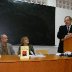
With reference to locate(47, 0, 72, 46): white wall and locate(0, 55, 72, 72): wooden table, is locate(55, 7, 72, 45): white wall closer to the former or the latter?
locate(47, 0, 72, 46): white wall

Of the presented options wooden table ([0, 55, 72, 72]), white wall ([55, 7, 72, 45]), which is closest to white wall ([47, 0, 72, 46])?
white wall ([55, 7, 72, 45])

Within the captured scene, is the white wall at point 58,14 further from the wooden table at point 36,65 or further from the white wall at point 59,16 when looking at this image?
the wooden table at point 36,65

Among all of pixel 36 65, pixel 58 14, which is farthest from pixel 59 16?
pixel 36 65

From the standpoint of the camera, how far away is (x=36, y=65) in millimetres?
2779

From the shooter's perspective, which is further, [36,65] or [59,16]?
[59,16]

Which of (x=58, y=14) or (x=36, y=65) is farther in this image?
(x=58, y=14)

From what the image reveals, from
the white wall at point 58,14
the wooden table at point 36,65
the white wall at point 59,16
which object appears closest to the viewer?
the wooden table at point 36,65

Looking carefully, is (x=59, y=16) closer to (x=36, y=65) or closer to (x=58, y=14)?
(x=58, y=14)

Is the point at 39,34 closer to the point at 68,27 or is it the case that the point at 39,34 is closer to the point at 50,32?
the point at 50,32

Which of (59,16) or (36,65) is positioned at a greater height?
(59,16)

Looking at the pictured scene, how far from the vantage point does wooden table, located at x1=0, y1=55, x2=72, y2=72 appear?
2.62 m

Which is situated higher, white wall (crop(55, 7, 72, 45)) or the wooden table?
white wall (crop(55, 7, 72, 45))

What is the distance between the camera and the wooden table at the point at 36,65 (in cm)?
262

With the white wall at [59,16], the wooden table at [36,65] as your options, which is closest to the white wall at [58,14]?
the white wall at [59,16]
